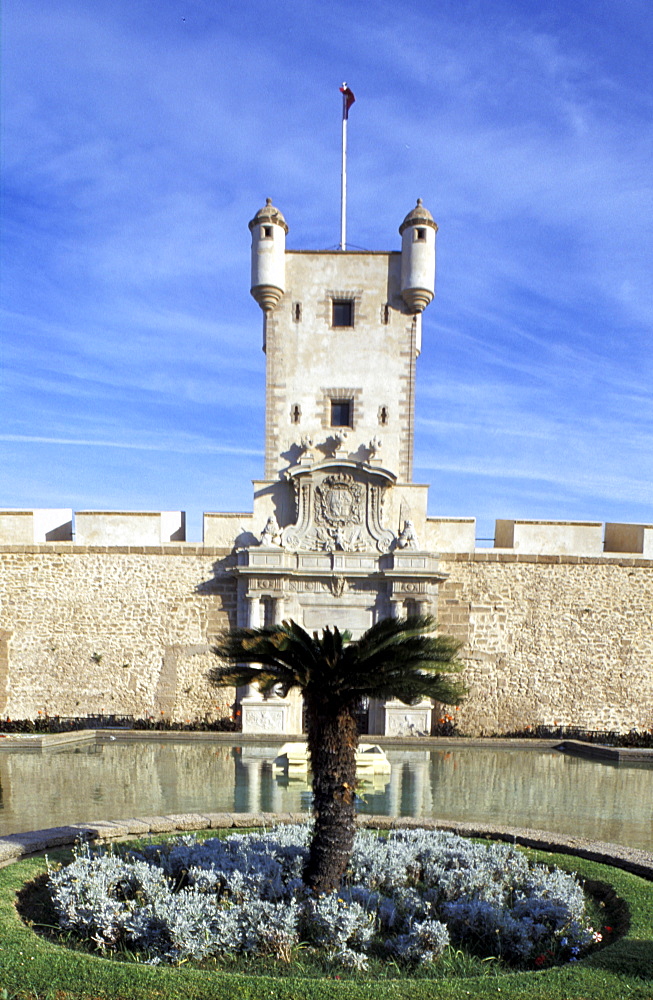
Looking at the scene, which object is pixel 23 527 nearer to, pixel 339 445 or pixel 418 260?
pixel 339 445

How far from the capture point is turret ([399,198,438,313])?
22.0 meters

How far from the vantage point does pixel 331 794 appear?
23.0 feet

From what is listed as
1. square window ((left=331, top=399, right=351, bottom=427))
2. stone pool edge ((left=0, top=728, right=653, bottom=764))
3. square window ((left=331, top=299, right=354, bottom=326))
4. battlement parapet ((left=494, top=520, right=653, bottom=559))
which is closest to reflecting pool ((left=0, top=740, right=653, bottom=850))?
stone pool edge ((left=0, top=728, right=653, bottom=764))

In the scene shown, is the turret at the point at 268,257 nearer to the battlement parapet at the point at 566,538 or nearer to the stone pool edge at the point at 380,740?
the battlement parapet at the point at 566,538

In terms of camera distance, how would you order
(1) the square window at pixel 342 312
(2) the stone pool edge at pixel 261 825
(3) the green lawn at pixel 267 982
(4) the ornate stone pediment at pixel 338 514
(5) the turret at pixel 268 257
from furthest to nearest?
(1) the square window at pixel 342 312
(5) the turret at pixel 268 257
(4) the ornate stone pediment at pixel 338 514
(2) the stone pool edge at pixel 261 825
(3) the green lawn at pixel 267 982

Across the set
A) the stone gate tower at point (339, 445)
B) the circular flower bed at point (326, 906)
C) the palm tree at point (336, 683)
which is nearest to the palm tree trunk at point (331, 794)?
the palm tree at point (336, 683)

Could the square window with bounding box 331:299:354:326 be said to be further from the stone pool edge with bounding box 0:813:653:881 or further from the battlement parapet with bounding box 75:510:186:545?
the stone pool edge with bounding box 0:813:653:881

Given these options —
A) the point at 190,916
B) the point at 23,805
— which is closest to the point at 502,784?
the point at 23,805

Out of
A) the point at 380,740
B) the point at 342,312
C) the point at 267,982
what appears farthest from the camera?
the point at 342,312

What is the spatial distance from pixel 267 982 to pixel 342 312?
1965 cm

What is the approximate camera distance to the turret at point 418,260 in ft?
72.3

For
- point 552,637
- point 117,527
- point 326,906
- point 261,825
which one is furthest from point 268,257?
point 326,906

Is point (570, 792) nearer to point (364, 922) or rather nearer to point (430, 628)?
point (430, 628)

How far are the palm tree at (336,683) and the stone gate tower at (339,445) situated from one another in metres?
13.1
